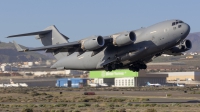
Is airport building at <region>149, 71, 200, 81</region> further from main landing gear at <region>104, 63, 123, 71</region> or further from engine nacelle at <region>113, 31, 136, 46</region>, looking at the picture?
engine nacelle at <region>113, 31, 136, 46</region>

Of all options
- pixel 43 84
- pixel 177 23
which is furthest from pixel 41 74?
pixel 177 23

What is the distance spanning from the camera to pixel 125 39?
4303 cm

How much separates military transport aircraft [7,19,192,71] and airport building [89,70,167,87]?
220ft

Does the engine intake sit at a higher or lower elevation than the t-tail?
lower

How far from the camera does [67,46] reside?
45.1 metres

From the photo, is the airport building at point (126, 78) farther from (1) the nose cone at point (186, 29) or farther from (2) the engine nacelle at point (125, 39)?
(1) the nose cone at point (186, 29)

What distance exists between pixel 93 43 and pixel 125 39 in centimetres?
297

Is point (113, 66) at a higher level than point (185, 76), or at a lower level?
lower

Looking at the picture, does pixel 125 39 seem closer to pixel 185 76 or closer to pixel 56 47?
pixel 56 47

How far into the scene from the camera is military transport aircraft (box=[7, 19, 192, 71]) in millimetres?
42312

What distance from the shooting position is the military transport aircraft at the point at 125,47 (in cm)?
4231

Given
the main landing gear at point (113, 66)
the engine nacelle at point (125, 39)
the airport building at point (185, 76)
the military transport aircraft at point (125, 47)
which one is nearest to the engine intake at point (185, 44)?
the military transport aircraft at point (125, 47)

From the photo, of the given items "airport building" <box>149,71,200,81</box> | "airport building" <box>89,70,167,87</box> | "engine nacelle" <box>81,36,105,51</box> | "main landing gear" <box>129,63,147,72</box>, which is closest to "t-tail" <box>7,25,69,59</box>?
"engine nacelle" <box>81,36,105,51</box>

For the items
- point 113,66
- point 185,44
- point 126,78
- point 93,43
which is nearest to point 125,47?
point 113,66
